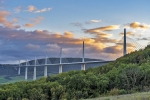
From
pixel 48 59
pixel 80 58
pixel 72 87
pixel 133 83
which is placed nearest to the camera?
pixel 133 83

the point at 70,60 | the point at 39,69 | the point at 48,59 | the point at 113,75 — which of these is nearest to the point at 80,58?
the point at 70,60

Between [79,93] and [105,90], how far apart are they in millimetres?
3992

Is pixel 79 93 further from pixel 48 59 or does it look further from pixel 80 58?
pixel 48 59

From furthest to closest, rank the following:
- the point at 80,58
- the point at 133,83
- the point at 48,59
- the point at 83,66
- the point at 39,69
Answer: the point at 39,69, the point at 48,59, the point at 80,58, the point at 83,66, the point at 133,83

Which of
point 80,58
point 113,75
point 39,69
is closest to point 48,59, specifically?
point 39,69

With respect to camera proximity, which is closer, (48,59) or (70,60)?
(70,60)

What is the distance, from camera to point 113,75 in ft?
150

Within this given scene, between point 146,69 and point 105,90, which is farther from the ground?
point 146,69

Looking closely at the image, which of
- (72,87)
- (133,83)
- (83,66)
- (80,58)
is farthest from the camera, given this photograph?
(80,58)

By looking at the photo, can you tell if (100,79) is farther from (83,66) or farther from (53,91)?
(83,66)

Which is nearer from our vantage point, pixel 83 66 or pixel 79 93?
pixel 79 93

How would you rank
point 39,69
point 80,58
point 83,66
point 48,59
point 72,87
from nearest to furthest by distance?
point 72,87 < point 83,66 < point 80,58 < point 48,59 < point 39,69

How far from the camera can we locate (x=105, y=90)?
42375mm

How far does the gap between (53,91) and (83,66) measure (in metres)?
64.3
